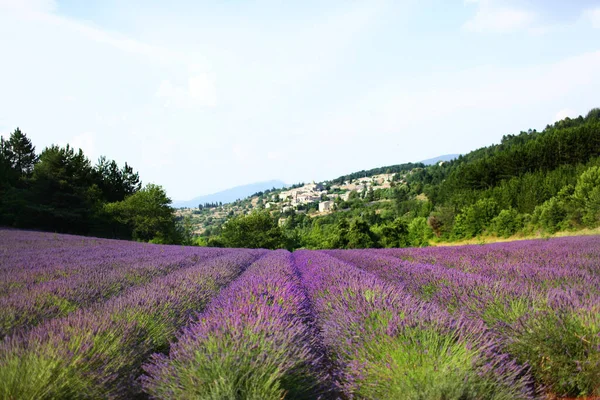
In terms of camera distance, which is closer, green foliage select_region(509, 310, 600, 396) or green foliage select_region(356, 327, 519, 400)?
green foliage select_region(356, 327, 519, 400)

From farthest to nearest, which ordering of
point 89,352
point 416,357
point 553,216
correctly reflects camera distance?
1. point 553,216
2. point 89,352
3. point 416,357

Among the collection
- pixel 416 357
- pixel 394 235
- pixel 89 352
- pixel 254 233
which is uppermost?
pixel 89 352

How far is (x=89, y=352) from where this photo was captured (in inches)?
81.4

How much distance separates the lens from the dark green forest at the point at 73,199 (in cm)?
2481

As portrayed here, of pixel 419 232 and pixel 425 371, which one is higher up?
pixel 425 371

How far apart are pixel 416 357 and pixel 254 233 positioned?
41116 millimetres

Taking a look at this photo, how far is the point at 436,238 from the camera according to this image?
147ft

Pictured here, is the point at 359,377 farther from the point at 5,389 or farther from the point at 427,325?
the point at 5,389

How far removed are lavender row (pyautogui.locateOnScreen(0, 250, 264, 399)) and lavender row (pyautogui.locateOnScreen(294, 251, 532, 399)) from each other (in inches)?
53.1

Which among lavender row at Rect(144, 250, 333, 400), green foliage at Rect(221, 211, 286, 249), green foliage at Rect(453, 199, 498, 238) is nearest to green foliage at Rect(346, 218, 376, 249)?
green foliage at Rect(221, 211, 286, 249)

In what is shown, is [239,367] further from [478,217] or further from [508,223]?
[478,217]

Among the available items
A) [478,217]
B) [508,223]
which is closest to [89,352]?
[508,223]

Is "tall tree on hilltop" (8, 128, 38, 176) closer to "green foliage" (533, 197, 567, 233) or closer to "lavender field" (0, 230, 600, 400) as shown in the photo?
"lavender field" (0, 230, 600, 400)

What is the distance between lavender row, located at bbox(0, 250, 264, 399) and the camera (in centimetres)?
170
